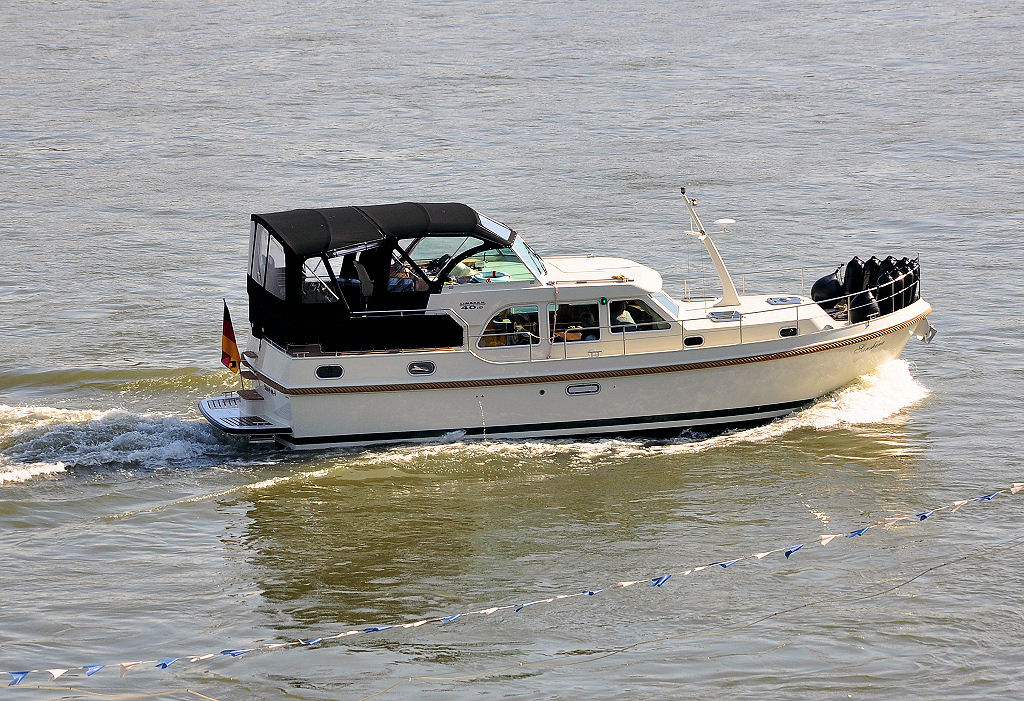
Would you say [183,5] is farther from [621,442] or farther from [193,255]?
[621,442]

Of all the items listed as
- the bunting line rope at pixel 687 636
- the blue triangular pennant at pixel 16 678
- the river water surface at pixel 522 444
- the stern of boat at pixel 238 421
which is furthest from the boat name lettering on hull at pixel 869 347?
the blue triangular pennant at pixel 16 678

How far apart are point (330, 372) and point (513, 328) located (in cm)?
234

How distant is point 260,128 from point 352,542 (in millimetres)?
23648

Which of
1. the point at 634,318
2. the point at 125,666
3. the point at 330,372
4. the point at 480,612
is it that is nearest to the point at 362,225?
the point at 330,372

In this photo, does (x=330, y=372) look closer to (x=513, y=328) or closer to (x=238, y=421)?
(x=238, y=421)

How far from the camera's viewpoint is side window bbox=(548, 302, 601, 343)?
1770 centimetres

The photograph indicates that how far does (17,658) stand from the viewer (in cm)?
1280

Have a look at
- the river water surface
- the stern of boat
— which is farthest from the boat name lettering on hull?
the stern of boat

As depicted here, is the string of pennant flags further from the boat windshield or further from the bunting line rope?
the boat windshield

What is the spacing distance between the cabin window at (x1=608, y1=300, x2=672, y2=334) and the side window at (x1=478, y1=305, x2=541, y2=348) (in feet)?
3.23

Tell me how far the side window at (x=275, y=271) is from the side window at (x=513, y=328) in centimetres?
261

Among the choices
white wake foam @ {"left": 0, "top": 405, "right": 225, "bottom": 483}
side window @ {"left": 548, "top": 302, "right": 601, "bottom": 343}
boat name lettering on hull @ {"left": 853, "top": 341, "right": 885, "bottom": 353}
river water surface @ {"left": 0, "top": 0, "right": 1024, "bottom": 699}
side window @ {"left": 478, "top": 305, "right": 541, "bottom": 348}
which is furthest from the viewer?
boat name lettering on hull @ {"left": 853, "top": 341, "right": 885, "bottom": 353}

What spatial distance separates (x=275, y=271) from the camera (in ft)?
Result: 58.2

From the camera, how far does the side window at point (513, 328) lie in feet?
57.7
